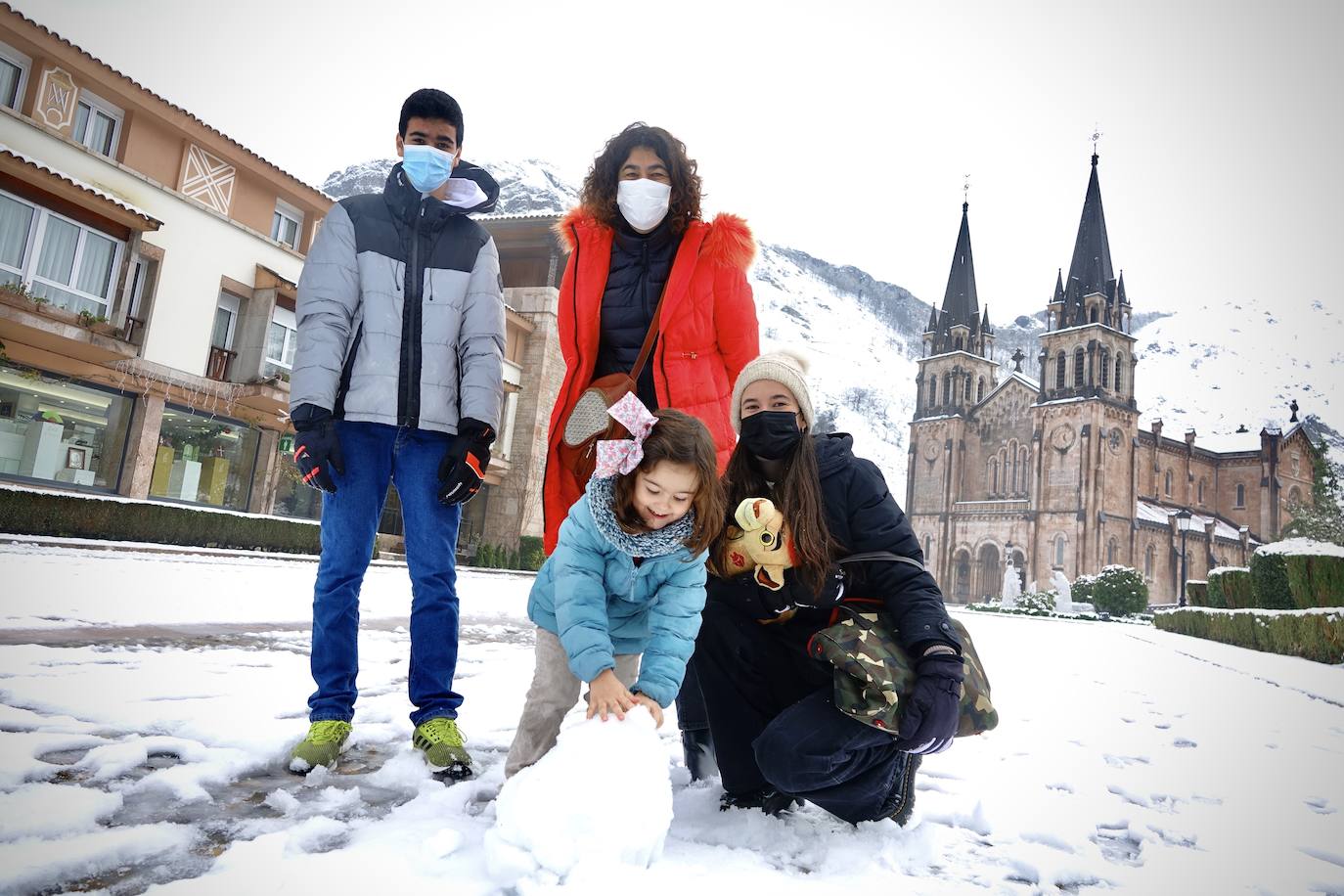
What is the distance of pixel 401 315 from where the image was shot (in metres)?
2.78

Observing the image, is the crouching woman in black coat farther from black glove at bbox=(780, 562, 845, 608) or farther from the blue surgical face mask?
the blue surgical face mask

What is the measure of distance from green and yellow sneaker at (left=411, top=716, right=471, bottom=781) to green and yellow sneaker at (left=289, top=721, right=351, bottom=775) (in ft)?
0.77

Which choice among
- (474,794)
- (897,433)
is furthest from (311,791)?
(897,433)

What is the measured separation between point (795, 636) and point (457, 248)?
1.91 meters

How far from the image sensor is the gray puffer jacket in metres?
2.66

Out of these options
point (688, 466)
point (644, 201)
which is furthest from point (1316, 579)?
point (688, 466)

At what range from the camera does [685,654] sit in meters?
2.10

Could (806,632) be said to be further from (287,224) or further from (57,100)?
(287,224)

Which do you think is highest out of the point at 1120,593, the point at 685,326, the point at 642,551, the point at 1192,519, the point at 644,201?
the point at 1192,519

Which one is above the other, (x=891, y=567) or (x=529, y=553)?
(x=891, y=567)

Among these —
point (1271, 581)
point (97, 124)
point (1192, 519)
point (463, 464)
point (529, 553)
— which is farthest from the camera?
point (1192, 519)

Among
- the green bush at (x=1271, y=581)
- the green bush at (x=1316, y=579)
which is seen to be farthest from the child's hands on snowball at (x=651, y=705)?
the green bush at (x=1271, y=581)

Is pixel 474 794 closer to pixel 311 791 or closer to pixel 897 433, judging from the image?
pixel 311 791

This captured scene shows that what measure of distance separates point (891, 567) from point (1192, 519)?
58.4 m
